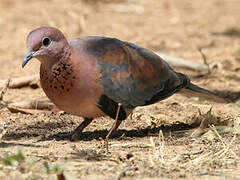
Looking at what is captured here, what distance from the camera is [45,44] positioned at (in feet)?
13.1

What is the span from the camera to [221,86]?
20.3ft

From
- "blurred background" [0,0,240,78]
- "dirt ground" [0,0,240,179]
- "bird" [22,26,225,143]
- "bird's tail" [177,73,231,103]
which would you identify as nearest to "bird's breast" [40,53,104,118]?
"bird" [22,26,225,143]

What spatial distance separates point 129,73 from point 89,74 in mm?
435

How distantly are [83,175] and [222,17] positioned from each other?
24.4ft

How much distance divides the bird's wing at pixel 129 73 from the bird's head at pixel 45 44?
0.21 meters

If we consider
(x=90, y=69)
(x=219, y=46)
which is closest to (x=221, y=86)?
(x=219, y=46)

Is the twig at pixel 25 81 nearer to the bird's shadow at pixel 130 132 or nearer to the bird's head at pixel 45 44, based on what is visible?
the bird's shadow at pixel 130 132

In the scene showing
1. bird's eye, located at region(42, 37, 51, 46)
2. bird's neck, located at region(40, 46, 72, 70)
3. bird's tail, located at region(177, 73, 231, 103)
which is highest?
bird's eye, located at region(42, 37, 51, 46)

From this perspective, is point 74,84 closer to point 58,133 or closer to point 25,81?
point 58,133

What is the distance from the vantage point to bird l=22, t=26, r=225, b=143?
392 centimetres

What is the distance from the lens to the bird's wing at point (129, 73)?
4.09 m

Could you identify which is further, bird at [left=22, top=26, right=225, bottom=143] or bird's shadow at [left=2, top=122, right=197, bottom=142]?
bird's shadow at [left=2, top=122, right=197, bottom=142]

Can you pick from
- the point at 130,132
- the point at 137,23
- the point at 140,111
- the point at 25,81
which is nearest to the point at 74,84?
the point at 130,132

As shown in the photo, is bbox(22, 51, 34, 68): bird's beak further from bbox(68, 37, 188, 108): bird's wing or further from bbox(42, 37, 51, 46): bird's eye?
bbox(68, 37, 188, 108): bird's wing
